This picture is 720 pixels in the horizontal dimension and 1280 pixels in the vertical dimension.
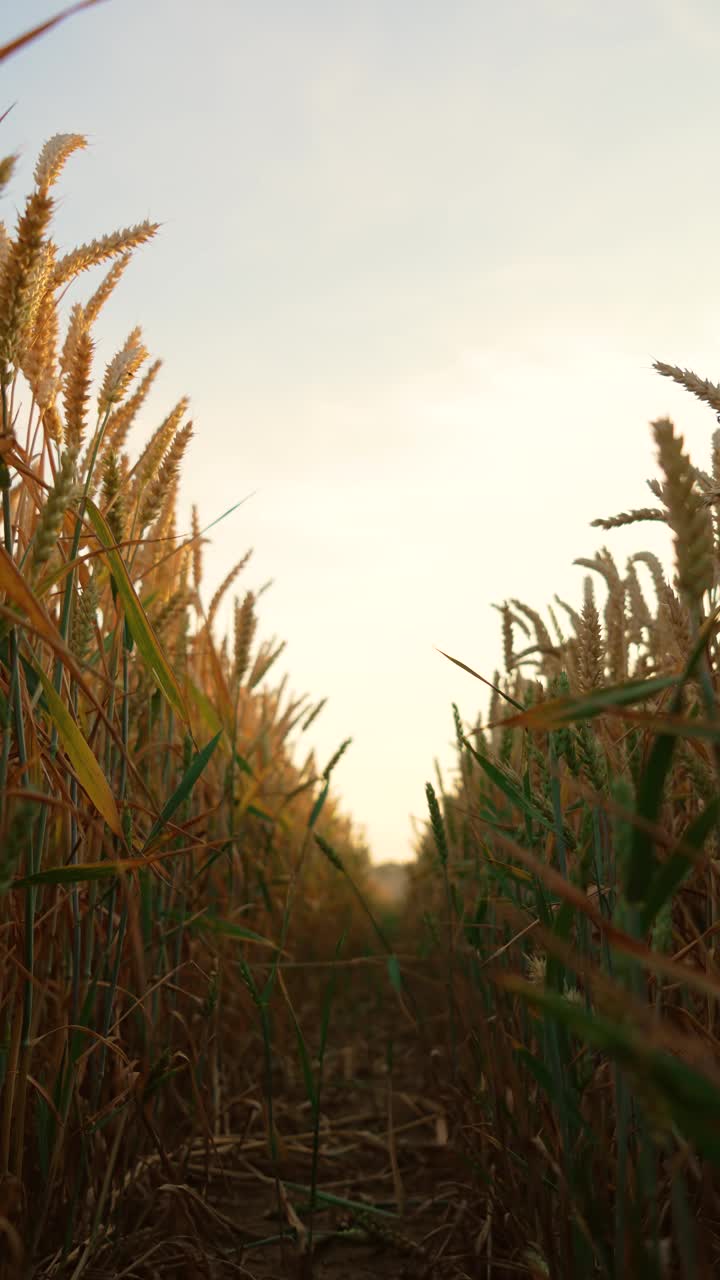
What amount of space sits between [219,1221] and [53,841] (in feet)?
1.72

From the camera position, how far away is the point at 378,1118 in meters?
2.20

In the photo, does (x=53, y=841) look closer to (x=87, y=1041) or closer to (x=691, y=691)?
(x=87, y=1041)

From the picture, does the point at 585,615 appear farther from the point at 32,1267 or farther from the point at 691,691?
the point at 32,1267

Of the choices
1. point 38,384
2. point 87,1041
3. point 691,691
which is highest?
point 38,384

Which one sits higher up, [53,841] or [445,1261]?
[53,841]

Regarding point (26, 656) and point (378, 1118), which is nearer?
point (26, 656)

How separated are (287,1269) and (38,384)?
1213 mm

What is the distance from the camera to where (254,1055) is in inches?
85.0

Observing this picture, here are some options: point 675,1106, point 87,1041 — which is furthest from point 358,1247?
point 675,1106

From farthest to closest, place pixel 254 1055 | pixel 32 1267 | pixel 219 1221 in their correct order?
pixel 254 1055 → pixel 219 1221 → pixel 32 1267

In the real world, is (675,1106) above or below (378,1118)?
above

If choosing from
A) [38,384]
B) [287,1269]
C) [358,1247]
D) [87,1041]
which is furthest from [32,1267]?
[38,384]

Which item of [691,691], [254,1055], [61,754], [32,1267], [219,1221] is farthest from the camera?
[254,1055]

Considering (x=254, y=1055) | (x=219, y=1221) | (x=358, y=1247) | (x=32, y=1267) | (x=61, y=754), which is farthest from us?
(x=254, y=1055)
